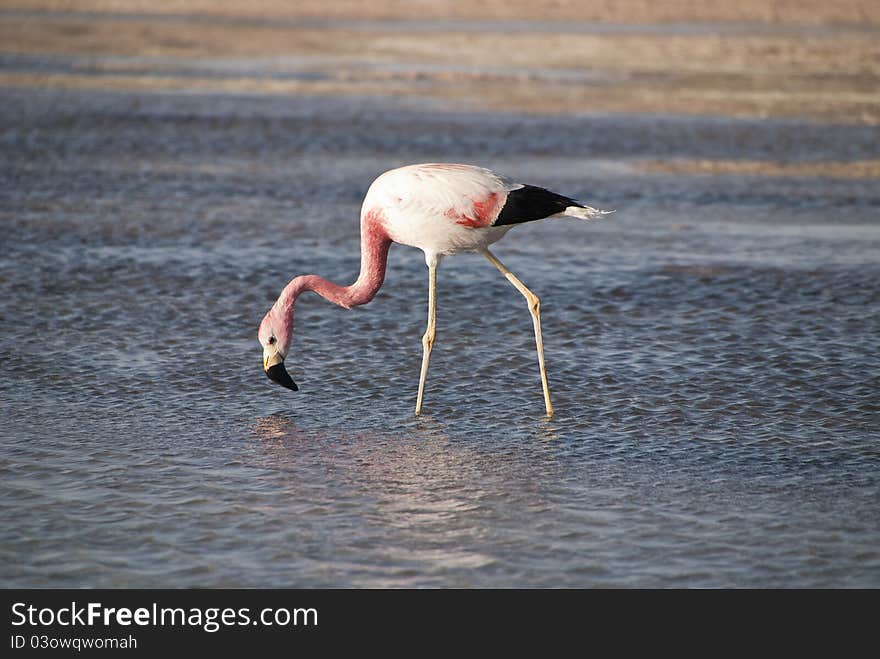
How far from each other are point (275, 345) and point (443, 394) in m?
1.05

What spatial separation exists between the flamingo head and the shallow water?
237mm

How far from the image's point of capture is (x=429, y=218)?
23.1ft

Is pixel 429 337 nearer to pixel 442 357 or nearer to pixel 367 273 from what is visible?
pixel 367 273

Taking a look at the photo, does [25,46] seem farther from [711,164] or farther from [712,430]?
[712,430]

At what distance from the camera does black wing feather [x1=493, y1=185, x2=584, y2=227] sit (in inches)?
279

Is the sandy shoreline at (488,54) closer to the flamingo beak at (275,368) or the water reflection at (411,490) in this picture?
the flamingo beak at (275,368)

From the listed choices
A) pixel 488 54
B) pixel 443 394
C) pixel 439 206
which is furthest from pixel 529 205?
pixel 488 54

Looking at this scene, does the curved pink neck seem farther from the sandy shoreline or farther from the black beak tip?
the sandy shoreline

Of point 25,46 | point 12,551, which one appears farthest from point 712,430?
point 25,46

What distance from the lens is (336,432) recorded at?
6.86 meters

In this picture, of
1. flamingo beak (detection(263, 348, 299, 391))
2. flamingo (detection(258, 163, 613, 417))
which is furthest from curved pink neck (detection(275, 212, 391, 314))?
flamingo beak (detection(263, 348, 299, 391))

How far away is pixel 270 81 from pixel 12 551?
1696 centimetres

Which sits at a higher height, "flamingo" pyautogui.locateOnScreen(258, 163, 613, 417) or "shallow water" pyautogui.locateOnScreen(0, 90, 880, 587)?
"flamingo" pyautogui.locateOnScreen(258, 163, 613, 417)

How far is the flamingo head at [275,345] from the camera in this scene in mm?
6945
